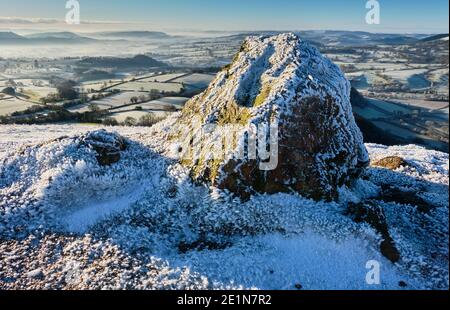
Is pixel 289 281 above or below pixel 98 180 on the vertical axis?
below

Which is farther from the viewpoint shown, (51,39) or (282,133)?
(51,39)

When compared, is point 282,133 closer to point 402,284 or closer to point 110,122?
point 402,284

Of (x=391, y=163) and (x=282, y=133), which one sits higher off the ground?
(x=282, y=133)

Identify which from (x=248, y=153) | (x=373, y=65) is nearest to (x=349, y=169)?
(x=248, y=153)

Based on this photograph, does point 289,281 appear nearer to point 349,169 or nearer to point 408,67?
point 349,169

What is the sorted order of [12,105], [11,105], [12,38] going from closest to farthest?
[11,105] < [12,105] < [12,38]

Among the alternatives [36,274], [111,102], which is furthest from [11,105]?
[36,274]
